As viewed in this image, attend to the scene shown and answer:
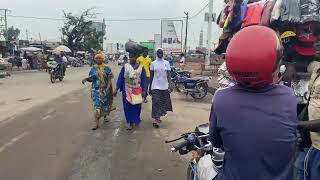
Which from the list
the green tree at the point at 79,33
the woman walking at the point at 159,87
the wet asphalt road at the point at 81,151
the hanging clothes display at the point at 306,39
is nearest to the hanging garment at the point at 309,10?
the hanging clothes display at the point at 306,39

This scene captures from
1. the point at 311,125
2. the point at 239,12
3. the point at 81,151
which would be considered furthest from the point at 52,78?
the point at 311,125

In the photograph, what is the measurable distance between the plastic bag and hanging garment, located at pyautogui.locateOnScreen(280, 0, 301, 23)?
6.31 feet

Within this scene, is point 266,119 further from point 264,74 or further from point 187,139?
point 187,139

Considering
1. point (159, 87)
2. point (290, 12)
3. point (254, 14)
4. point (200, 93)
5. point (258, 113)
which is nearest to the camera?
point (258, 113)

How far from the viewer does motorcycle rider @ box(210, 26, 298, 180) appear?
235cm

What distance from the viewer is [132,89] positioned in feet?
32.1

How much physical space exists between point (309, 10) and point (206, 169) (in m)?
2.35

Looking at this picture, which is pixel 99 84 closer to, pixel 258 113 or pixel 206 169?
pixel 206 169

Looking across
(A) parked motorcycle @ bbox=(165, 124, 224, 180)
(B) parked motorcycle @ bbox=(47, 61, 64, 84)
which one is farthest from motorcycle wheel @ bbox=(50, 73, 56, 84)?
(A) parked motorcycle @ bbox=(165, 124, 224, 180)

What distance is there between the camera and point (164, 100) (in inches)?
414

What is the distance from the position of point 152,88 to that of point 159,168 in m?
3.91

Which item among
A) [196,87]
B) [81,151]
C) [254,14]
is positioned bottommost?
[81,151]

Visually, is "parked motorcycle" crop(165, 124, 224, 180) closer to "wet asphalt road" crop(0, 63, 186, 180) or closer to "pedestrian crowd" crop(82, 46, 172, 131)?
"wet asphalt road" crop(0, 63, 186, 180)

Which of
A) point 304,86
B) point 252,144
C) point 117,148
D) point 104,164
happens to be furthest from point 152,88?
point 252,144
